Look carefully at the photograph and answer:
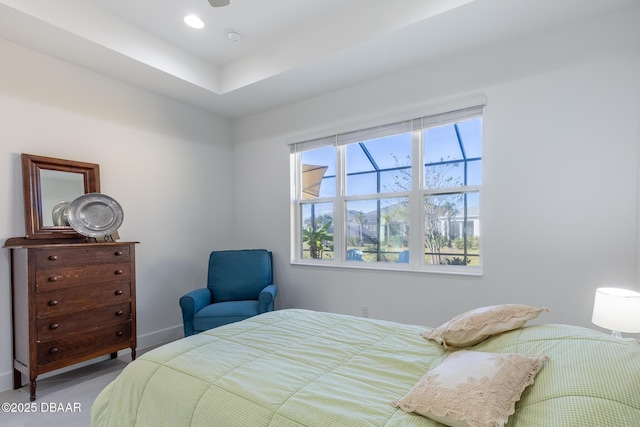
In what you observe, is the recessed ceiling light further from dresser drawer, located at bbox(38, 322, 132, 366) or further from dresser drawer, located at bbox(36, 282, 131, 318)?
dresser drawer, located at bbox(38, 322, 132, 366)

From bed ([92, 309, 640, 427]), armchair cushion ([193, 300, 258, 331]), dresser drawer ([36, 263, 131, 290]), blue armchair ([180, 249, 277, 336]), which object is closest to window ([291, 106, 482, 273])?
blue armchair ([180, 249, 277, 336])

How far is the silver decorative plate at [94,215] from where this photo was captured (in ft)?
8.84

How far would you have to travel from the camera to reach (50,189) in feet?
8.96

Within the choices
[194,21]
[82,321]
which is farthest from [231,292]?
[194,21]

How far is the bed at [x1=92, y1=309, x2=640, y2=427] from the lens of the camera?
3.20 ft

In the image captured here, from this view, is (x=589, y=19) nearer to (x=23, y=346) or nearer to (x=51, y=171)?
(x=51, y=171)

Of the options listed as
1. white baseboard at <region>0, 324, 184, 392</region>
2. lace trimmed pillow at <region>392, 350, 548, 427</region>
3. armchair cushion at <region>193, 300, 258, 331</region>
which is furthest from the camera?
armchair cushion at <region>193, 300, 258, 331</region>

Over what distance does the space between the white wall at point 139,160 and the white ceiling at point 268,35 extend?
22 cm

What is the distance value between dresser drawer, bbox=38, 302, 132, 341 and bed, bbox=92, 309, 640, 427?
50.6 inches

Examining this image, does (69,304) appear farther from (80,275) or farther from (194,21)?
(194,21)

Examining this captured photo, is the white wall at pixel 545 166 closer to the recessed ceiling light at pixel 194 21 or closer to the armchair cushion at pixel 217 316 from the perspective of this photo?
the armchair cushion at pixel 217 316

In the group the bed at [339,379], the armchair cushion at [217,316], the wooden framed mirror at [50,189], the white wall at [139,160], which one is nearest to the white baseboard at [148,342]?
the white wall at [139,160]

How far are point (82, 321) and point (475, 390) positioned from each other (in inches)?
111

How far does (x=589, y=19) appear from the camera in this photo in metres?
2.30
